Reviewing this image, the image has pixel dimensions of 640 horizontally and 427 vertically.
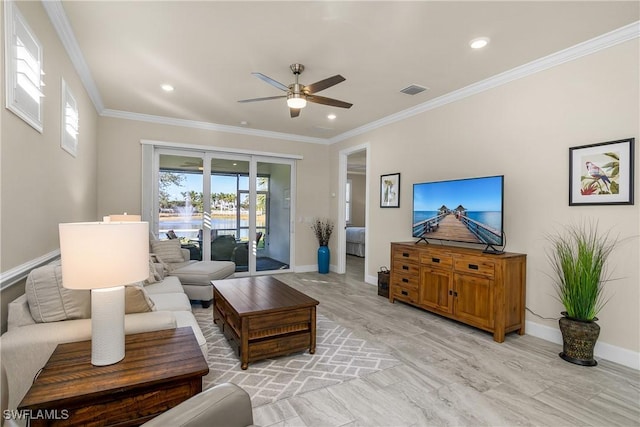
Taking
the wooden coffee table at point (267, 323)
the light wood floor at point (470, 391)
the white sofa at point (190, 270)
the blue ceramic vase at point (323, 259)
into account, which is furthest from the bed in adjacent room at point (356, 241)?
the wooden coffee table at point (267, 323)

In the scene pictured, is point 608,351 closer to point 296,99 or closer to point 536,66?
point 536,66

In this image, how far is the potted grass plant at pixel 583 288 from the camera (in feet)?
8.82

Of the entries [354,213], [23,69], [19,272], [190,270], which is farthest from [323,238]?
[23,69]

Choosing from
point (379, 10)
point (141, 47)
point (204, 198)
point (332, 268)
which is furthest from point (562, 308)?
point (204, 198)

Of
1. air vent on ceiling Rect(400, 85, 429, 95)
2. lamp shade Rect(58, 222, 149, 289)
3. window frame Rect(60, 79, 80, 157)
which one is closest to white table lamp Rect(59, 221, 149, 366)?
lamp shade Rect(58, 222, 149, 289)

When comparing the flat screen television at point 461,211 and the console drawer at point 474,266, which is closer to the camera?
the console drawer at point 474,266

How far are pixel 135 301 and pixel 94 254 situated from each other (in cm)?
75

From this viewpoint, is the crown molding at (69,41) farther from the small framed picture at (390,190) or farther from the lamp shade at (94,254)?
the small framed picture at (390,190)

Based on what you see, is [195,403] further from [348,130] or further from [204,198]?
[348,130]

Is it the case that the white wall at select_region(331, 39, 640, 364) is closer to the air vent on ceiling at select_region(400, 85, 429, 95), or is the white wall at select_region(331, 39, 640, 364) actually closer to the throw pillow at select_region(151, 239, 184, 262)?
the air vent on ceiling at select_region(400, 85, 429, 95)

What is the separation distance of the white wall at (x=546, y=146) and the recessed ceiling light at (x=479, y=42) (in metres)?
0.85

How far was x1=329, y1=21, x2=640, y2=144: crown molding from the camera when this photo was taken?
2.72 meters

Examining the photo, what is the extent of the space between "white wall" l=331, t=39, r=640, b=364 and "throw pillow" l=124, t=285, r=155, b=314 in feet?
11.8

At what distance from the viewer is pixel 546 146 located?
3.25 metres
